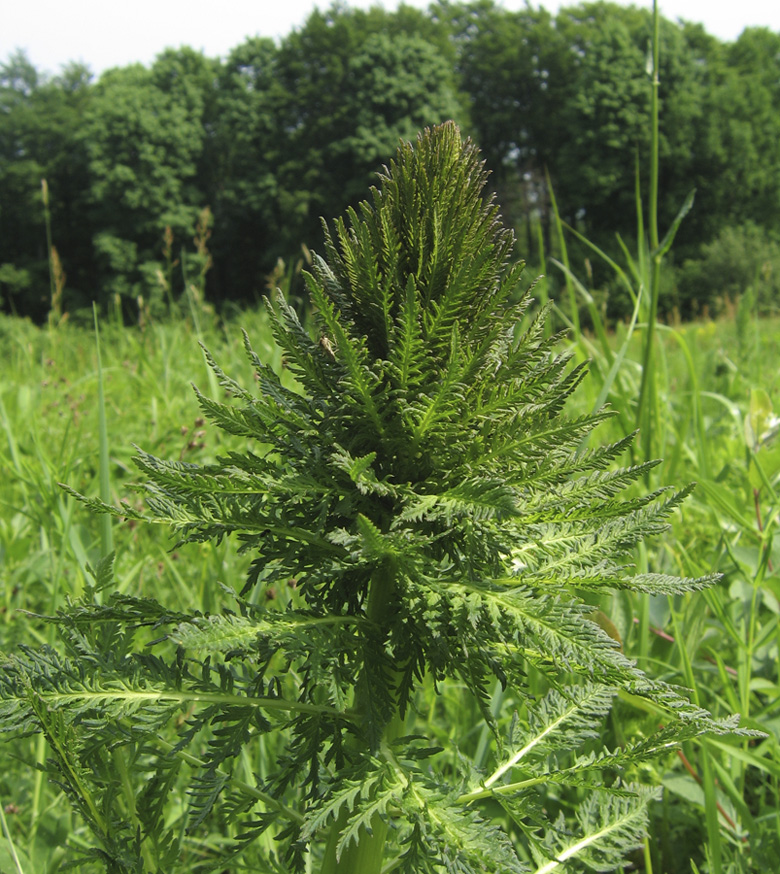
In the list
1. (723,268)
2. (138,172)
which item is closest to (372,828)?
(723,268)

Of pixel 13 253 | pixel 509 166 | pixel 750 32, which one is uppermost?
pixel 750 32

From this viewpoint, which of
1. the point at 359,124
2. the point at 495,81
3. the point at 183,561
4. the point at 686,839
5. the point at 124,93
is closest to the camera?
the point at 686,839

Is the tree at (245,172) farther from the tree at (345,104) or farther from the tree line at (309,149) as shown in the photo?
the tree at (345,104)

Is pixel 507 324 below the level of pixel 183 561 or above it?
above

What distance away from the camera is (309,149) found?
39.2 m

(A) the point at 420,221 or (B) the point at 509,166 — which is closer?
(A) the point at 420,221

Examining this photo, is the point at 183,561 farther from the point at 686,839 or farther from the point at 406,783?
the point at 406,783

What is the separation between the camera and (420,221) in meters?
0.97

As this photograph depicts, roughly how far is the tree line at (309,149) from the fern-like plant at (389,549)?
3675cm

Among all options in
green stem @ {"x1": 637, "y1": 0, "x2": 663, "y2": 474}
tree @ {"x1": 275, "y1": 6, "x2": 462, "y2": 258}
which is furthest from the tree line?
green stem @ {"x1": 637, "y1": 0, "x2": 663, "y2": 474}

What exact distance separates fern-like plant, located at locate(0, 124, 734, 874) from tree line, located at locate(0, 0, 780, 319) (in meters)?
36.8

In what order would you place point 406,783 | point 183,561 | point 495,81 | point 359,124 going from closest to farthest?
point 406,783, point 183,561, point 359,124, point 495,81

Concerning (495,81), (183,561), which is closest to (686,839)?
(183,561)

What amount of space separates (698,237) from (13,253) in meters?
42.3
